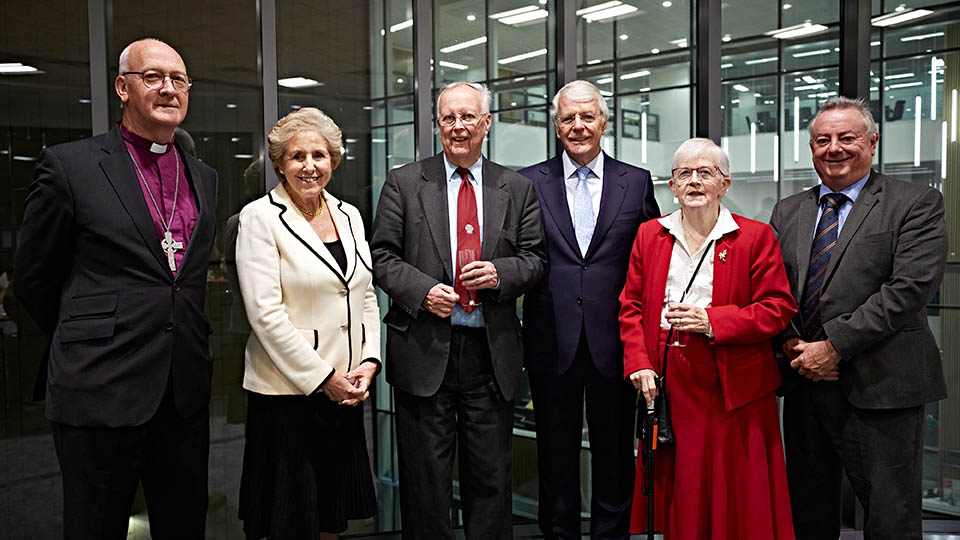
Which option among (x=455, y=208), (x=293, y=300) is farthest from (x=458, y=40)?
(x=293, y=300)

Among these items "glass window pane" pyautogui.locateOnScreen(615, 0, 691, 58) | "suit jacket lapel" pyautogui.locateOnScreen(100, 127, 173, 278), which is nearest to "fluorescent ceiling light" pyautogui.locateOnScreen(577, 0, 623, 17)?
"glass window pane" pyautogui.locateOnScreen(615, 0, 691, 58)

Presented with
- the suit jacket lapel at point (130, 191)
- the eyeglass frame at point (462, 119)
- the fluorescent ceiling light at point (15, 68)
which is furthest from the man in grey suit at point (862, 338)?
the fluorescent ceiling light at point (15, 68)

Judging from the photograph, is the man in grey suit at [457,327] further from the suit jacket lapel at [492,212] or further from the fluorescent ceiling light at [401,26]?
the fluorescent ceiling light at [401,26]

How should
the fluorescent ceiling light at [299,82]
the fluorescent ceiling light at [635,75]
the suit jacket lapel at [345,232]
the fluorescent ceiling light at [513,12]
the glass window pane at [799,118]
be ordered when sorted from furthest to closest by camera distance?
the fluorescent ceiling light at [635,75] → the glass window pane at [799,118] → the fluorescent ceiling light at [513,12] → the fluorescent ceiling light at [299,82] → the suit jacket lapel at [345,232]

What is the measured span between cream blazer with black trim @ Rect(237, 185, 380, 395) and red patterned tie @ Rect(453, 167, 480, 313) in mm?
383

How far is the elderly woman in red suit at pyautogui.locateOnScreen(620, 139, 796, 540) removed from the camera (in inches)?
99.6

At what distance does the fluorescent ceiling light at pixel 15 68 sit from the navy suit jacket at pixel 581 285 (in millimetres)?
2856

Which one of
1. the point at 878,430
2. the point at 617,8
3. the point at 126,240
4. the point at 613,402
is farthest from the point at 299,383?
the point at 617,8

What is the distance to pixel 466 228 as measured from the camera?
8.58ft

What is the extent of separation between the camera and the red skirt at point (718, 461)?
2.53m

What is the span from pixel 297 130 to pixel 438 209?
24.0 inches

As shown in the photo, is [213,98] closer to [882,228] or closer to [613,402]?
[613,402]

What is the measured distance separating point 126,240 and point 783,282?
236 cm

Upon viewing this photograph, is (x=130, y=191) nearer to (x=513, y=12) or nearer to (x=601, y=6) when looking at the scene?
(x=513, y=12)
